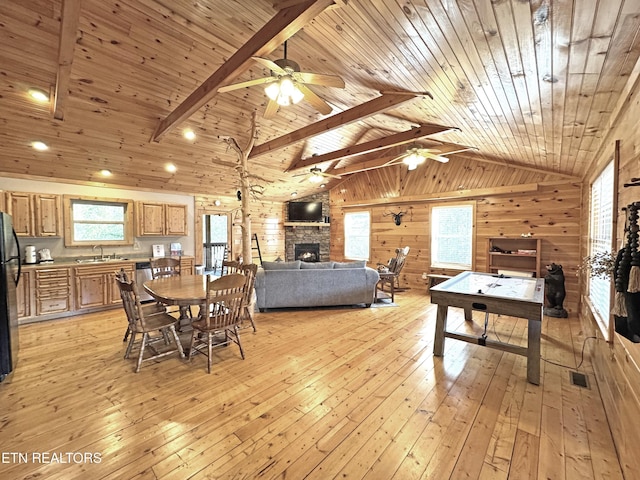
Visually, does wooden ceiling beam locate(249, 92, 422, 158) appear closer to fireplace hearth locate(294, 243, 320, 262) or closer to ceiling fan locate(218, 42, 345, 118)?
ceiling fan locate(218, 42, 345, 118)

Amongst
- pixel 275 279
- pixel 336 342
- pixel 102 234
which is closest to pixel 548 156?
pixel 336 342

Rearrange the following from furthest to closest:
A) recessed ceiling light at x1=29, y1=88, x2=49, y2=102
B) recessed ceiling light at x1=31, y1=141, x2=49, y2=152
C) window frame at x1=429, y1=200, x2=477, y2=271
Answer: window frame at x1=429, y1=200, x2=477, y2=271 → recessed ceiling light at x1=31, y1=141, x2=49, y2=152 → recessed ceiling light at x1=29, y1=88, x2=49, y2=102

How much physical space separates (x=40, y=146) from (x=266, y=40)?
4.28 metres

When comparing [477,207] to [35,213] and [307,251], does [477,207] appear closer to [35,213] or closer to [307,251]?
[307,251]

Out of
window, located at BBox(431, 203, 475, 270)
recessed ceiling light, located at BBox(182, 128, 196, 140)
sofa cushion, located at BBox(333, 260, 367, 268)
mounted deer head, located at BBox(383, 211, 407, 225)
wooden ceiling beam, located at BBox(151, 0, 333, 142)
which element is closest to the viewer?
wooden ceiling beam, located at BBox(151, 0, 333, 142)

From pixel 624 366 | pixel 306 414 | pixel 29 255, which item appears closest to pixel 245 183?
pixel 29 255

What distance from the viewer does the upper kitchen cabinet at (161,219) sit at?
5.72m

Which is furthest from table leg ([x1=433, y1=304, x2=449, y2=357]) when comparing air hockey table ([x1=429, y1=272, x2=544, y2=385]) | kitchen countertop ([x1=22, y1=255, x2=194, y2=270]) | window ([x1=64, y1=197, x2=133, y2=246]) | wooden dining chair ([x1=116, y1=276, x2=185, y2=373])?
window ([x1=64, y1=197, x2=133, y2=246])

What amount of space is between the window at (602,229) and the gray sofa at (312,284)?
2.96m

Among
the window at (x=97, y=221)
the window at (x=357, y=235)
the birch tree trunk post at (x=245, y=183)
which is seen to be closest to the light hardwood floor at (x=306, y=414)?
the birch tree trunk post at (x=245, y=183)

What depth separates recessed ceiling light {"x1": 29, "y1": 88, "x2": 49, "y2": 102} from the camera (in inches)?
129

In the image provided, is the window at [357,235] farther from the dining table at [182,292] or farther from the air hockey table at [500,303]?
the dining table at [182,292]

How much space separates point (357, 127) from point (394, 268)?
311 cm

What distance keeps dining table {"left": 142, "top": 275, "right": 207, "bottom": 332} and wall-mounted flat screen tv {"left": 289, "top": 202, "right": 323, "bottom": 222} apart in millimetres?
4919
